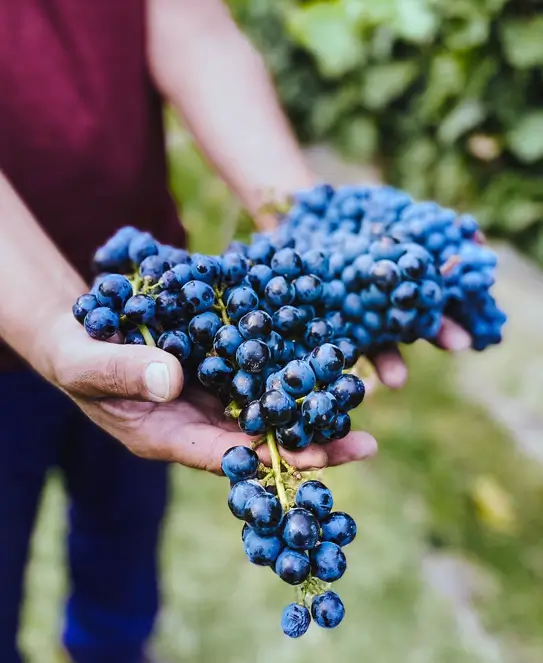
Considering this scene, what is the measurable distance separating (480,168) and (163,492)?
2093 millimetres

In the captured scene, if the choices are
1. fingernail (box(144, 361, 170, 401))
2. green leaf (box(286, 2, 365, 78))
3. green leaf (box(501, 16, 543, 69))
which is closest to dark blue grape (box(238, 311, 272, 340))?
fingernail (box(144, 361, 170, 401))

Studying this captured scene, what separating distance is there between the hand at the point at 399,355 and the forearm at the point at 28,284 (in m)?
0.44

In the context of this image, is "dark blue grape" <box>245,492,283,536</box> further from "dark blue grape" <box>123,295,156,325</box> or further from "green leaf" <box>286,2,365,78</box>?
"green leaf" <box>286,2,365,78</box>

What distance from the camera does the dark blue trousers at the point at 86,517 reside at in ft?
4.39

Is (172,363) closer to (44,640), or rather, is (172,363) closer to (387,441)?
(44,640)

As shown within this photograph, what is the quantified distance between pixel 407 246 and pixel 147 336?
39 centimetres

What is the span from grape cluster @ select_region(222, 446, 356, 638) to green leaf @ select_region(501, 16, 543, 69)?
2.37 meters

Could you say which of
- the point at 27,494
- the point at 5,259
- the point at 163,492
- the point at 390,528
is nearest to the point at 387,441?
the point at 390,528

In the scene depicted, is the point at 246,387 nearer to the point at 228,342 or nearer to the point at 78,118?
the point at 228,342

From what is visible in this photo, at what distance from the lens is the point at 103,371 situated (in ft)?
2.72

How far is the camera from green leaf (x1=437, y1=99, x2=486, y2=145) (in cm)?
294

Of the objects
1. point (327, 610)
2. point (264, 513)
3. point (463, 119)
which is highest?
point (264, 513)

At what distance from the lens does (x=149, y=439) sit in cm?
91

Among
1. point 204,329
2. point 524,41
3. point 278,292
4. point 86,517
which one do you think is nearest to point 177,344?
point 204,329
